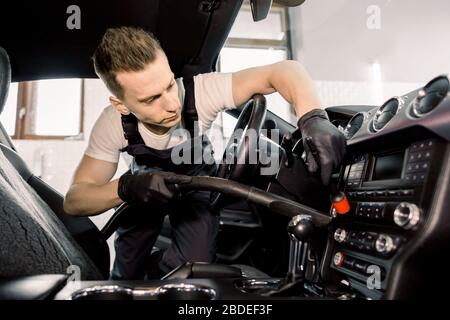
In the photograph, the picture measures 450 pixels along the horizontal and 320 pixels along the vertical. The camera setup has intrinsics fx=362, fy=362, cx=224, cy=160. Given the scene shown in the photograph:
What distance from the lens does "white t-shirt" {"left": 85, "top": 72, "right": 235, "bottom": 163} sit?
1.16 meters

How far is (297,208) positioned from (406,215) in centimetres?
18

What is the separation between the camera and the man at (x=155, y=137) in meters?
0.83

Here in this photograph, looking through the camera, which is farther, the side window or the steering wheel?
the side window

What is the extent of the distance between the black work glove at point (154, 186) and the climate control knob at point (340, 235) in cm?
30

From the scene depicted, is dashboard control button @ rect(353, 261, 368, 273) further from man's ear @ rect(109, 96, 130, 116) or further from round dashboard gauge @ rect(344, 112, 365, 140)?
man's ear @ rect(109, 96, 130, 116)

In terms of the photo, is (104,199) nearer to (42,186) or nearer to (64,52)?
(42,186)

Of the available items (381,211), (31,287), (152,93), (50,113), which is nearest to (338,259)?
(381,211)

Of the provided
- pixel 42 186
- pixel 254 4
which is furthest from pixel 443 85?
→ pixel 42 186

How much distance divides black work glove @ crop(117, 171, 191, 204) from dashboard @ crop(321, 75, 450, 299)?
1.06 feet

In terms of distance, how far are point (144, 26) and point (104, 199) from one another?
58 centimetres

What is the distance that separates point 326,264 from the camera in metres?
0.72

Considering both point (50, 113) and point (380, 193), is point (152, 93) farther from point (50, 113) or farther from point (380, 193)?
point (50, 113)

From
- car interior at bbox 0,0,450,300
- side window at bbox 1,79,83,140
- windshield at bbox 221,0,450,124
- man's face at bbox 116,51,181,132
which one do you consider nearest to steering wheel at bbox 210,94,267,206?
car interior at bbox 0,0,450,300

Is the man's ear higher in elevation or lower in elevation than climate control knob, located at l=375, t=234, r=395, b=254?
A: higher
